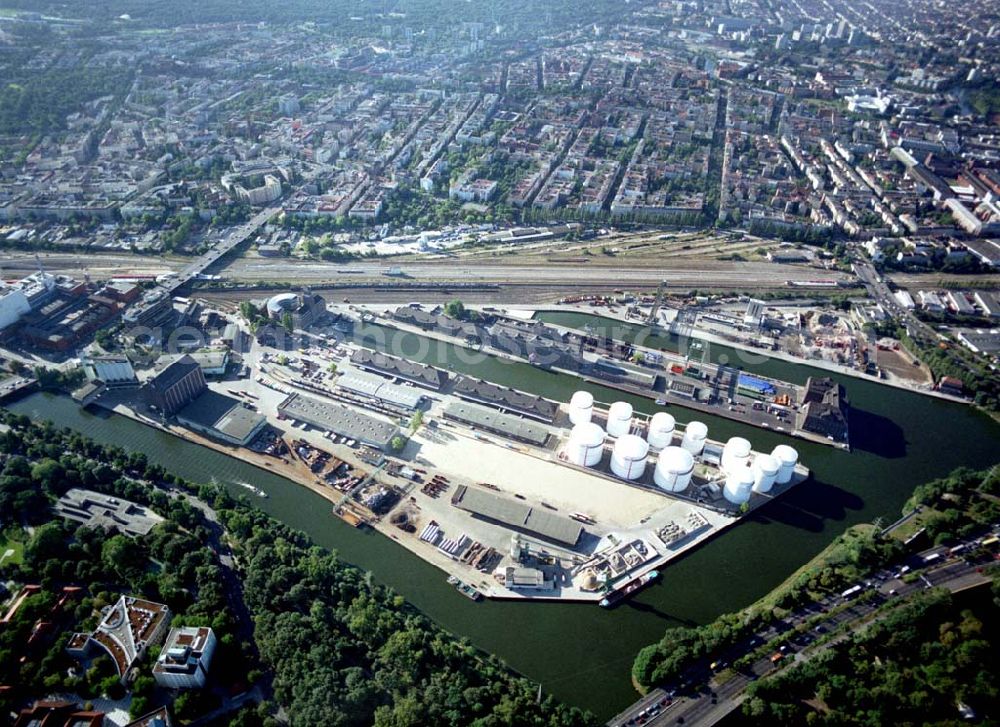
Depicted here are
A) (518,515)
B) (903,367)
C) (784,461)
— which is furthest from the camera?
(903,367)

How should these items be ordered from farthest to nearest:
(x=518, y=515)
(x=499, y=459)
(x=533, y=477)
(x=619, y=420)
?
(x=619, y=420), (x=499, y=459), (x=533, y=477), (x=518, y=515)

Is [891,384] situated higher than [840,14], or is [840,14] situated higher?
[840,14]

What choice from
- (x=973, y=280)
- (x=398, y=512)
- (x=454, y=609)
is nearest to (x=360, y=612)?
(x=454, y=609)

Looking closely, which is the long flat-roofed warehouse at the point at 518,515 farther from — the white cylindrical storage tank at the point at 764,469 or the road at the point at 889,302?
the road at the point at 889,302

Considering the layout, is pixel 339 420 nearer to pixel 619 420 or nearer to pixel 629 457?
pixel 619 420

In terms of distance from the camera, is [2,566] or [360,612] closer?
[360,612]

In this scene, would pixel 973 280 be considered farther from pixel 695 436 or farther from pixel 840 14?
pixel 840 14

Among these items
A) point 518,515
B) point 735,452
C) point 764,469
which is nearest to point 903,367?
point 764,469
